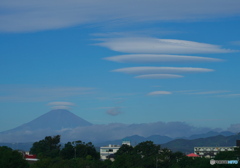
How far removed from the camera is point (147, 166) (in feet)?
275

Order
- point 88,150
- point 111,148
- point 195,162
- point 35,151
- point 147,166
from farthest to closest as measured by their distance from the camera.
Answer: point 111,148, point 35,151, point 88,150, point 147,166, point 195,162

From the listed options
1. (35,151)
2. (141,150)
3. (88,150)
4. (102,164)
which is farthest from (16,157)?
(35,151)

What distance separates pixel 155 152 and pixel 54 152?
3656 cm

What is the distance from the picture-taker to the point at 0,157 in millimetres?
74812

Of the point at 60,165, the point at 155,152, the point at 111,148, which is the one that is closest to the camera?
the point at 60,165

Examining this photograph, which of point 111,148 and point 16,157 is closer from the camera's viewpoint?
point 16,157

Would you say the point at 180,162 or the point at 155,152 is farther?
the point at 155,152

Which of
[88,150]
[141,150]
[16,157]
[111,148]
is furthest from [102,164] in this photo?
[111,148]

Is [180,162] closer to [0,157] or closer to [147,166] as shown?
[147,166]

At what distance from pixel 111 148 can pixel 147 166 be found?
96.4m

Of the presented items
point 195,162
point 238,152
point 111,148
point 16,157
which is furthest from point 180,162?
point 111,148

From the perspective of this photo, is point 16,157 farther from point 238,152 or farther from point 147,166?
point 238,152

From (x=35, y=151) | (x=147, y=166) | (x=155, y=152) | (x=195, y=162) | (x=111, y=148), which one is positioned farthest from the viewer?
(x=111, y=148)

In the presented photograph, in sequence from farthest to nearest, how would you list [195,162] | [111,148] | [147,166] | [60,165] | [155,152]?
[111,148]
[155,152]
[147,166]
[195,162]
[60,165]
